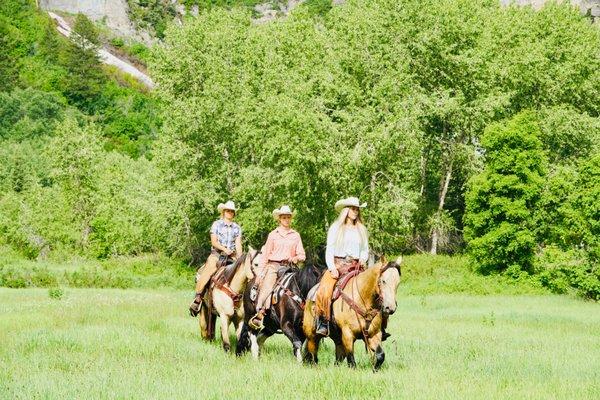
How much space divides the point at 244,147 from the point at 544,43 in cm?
2216

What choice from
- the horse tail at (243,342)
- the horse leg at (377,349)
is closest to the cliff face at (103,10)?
the horse tail at (243,342)

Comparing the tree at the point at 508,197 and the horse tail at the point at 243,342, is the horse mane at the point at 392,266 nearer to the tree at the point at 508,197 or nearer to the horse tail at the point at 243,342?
the horse tail at the point at 243,342

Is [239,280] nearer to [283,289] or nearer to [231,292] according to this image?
[231,292]

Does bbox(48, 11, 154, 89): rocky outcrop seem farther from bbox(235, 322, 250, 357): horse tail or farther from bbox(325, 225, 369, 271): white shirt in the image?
bbox(325, 225, 369, 271): white shirt

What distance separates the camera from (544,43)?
47281 mm

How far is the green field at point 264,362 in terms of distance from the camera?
9.04 meters

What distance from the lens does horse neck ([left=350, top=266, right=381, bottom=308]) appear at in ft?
35.8

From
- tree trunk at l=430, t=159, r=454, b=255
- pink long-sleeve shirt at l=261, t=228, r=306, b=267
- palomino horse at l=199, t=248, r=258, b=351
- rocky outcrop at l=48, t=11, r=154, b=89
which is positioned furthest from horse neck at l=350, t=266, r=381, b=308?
rocky outcrop at l=48, t=11, r=154, b=89

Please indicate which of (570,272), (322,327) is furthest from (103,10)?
(322,327)

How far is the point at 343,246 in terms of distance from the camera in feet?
39.2

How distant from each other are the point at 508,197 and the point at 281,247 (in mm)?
28071

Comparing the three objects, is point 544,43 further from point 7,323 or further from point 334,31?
point 7,323

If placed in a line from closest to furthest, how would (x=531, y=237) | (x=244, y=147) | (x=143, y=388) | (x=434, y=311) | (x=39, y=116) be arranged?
(x=143, y=388) → (x=434, y=311) → (x=531, y=237) → (x=244, y=147) → (x=39, y=116)

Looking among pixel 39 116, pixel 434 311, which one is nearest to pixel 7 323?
pixel 434 311
